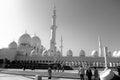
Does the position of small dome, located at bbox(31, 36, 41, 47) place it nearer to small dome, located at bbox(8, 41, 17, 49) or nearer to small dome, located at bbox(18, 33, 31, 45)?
small dome, located at bbox(18, 33, 31, 45)

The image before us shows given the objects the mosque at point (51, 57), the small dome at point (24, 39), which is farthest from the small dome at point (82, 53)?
the small dome at point (24, 39)

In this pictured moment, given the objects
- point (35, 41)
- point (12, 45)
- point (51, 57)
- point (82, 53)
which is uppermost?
point (35, 41)

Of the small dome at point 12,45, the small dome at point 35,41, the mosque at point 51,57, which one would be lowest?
the mosque at point 51,57

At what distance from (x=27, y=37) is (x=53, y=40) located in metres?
15.6

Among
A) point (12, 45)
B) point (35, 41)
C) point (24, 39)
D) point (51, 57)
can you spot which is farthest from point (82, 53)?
point (12, 45)

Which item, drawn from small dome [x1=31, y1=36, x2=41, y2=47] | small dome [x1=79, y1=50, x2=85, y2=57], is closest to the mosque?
small dome [x1=31, y1=36, x2=41, y2=47]

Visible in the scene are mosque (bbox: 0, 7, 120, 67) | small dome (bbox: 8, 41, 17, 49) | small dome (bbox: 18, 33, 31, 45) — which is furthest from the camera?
small dome (bbox: 18, 33, 31, 45)

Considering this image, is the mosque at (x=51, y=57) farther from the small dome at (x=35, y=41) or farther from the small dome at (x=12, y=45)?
the small dome at (x=35, y=41)

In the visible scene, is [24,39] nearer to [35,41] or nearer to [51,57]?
[35,41]

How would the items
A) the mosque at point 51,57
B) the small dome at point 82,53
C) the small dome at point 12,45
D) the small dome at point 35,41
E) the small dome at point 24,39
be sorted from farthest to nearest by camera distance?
the small dome at point 35,41, the small dome at point 82,53, the small dome at point 24,39, the small dome at point 12,45, the mosque at point 51,57

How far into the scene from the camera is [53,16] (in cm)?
4459

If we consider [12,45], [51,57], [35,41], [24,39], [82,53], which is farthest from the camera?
[35,41]

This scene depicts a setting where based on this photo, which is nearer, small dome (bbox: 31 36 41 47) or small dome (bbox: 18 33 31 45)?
small dome (bbox: 18 33 31 45)

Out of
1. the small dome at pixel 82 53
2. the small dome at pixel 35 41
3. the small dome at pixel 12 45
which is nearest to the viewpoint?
the small dome at pixel 12 45
